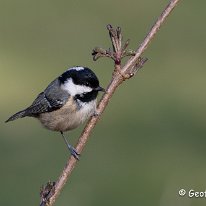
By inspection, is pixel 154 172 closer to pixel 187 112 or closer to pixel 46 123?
pixel 187 112

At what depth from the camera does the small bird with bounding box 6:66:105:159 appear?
4.52m

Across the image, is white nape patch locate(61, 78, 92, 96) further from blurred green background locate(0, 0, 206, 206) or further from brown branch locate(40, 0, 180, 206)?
brown branch locate(40, 0, 180, 206)

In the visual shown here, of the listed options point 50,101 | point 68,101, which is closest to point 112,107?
point 50,101

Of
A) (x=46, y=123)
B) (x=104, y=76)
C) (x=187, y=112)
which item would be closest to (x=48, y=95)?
(x=46, y=123)

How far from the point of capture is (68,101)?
480 cm

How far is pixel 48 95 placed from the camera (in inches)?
196

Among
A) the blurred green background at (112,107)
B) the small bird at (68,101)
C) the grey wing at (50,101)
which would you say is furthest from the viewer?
the blurred green background at (112,107)

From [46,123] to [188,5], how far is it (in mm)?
7782

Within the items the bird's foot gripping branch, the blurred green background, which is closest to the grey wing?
the blurred green background

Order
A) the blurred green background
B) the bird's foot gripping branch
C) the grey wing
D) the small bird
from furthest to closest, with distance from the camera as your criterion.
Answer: the blurred green background → the grey wing → the small bird → the bird's foot gripping branch

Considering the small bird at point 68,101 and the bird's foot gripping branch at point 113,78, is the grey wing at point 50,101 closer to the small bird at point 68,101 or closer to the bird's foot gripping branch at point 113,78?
the small bird at point 68,101

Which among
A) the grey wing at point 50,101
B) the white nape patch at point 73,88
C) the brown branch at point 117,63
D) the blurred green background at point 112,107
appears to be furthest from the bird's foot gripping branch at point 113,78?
the grey wing at point 50,101

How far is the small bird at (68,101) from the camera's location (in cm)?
452

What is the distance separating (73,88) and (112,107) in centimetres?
458
